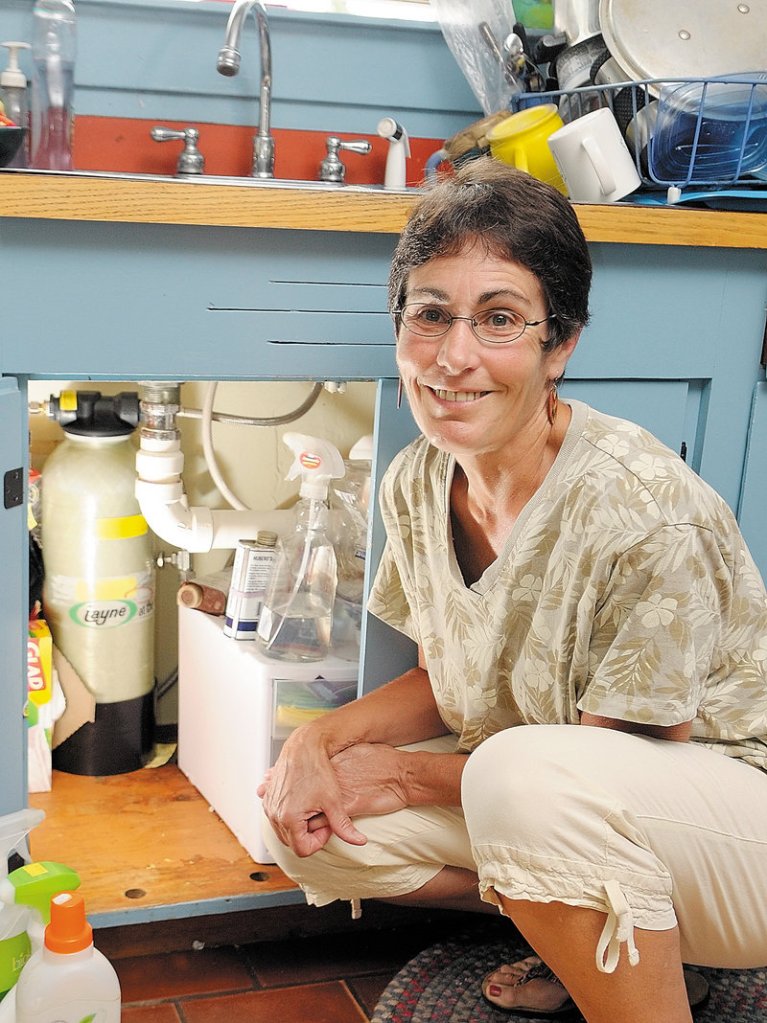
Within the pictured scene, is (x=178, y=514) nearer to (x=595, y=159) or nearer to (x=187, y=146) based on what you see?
(x=187, y=146)

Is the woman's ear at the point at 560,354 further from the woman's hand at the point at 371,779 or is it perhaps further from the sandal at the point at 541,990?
the sandal at the point at 541,990

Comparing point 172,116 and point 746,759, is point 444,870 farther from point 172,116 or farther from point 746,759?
point 172,116

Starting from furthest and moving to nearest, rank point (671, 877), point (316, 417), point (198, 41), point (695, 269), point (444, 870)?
point (316, 417)
point (198, 41)
point (695, 269)
point (444, 870)
point (671, 877)

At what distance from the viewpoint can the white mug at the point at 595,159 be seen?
62.1 inches

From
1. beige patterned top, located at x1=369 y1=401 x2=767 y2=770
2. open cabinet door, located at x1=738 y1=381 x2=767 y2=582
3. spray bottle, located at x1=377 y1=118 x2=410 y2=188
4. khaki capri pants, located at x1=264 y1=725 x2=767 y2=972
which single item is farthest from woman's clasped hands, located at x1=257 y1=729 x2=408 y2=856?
spray bottle, located at x1=377 y1=118 x2=410 y2=188

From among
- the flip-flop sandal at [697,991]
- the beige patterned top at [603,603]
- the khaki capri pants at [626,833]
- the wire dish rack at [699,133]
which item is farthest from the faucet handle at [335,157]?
the flip-flop sandal at [697,991]

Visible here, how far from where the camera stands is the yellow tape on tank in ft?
6.08

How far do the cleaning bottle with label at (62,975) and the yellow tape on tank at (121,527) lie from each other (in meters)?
0.71

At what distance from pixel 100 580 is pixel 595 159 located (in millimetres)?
1003

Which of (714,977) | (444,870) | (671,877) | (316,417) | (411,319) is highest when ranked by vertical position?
(411,319)

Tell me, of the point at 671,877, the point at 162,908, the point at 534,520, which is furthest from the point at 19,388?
the point at 671,877

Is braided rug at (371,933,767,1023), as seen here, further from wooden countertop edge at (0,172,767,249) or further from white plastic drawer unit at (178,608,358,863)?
wooden countertop edge at (0,172,767,249)

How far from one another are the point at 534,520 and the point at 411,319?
0.83 feet

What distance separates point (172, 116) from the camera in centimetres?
181
